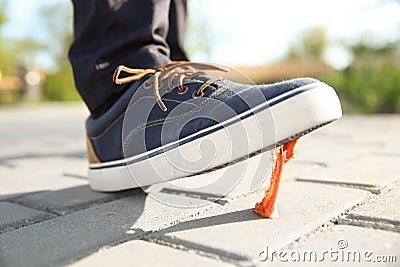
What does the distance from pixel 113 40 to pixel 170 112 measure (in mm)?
314

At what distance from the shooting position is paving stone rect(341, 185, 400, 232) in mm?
867

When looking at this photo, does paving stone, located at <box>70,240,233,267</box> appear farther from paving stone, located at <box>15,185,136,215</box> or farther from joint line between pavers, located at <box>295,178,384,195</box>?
joint line between pavers, located at <box>295,178,384,195</box>

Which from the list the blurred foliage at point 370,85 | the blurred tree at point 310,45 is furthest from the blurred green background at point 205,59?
the blurred tree at point 310,45

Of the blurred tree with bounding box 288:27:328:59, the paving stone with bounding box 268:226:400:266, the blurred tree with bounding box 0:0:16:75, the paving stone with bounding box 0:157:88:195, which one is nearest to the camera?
the paving stone with bounding box 268:226:400:266

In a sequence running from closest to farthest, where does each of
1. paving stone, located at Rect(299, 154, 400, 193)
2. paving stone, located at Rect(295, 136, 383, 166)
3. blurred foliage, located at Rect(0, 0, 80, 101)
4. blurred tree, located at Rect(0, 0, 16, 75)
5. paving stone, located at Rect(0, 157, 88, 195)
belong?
paving stone, located at Rect(299, 154, 400, 193) < paving stone, located at Rect(0, 157, 88, 195) < paving stone, located at Rect(295, 136, 383, 166) < blurred tree, located at Rect(0, 0, 16, 75) < blurred foliage, located at Rect(0, 0, 80, 101)

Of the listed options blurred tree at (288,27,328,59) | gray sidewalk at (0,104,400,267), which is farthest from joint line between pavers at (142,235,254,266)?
blurred tree at (288,27,328,59)

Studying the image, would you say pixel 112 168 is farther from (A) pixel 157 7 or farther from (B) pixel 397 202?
(B) pixel 397 202

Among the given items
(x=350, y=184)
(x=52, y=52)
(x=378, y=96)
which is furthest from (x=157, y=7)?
→ (x=52, y=52)

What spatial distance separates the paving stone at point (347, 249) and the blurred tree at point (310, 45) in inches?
1377

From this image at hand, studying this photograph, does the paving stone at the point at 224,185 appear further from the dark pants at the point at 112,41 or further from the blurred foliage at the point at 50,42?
the blurred foliage at the point at 50,42

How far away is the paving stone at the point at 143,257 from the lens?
717 mm

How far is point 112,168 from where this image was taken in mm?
1173

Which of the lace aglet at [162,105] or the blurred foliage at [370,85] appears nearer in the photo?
the lace aglet at [162,105]

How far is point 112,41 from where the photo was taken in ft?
4.00
